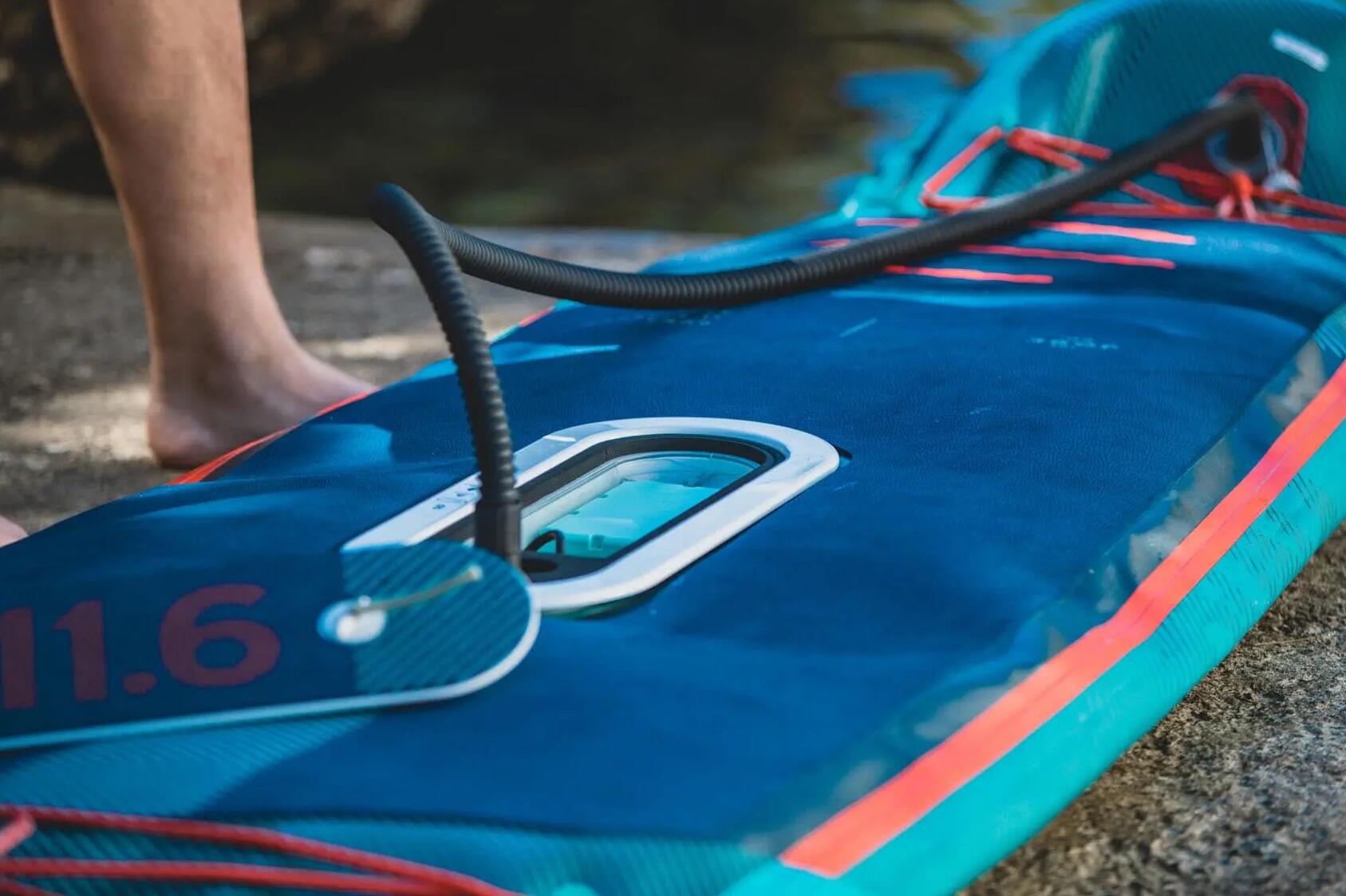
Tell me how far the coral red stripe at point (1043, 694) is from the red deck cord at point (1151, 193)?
593 millimetres

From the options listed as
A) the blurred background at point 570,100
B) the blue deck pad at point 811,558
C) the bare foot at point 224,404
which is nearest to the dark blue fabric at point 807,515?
the blue deck pad at point 811,558

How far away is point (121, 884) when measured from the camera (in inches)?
24.5

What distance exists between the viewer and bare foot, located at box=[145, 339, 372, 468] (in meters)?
1.42

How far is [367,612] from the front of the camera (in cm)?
72

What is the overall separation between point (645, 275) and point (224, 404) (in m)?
0.44

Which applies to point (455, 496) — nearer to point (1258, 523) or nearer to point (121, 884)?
point (121, 884)

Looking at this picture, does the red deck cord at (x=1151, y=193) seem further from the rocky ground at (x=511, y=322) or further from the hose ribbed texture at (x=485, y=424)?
the hose ribbed texture at (x=485, y=424)

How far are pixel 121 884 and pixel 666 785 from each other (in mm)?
217

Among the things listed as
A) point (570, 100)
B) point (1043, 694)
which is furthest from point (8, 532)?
point (570, 100)

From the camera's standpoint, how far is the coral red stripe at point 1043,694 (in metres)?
0.64

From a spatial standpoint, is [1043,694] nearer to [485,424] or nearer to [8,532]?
[485,424]

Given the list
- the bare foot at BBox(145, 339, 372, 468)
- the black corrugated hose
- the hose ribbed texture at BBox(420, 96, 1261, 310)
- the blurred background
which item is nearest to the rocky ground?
the bare foot at BBox(145, 339, 372, 468)

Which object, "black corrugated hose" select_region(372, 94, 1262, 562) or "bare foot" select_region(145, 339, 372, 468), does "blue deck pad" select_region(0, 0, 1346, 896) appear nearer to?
"black corrugated hose" select_region(372, 94, 1262, 562)

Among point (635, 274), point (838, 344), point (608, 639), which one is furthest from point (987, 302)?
point (608, 639)
